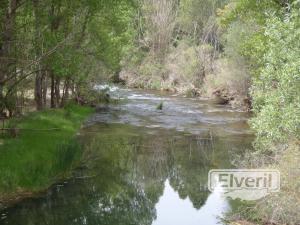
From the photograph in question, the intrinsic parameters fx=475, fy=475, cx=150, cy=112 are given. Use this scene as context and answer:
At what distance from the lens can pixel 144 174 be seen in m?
26.4

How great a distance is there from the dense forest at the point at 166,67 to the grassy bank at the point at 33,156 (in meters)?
0.21

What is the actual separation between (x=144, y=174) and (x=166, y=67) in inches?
2225

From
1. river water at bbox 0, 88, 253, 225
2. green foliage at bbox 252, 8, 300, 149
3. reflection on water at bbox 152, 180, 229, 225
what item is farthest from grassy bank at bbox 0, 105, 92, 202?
green foliage at bbox 252, 8, 300, 149

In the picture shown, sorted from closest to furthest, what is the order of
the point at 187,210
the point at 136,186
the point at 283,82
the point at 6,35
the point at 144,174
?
the point at 283,82 < the point at 6,35 < the point at 187,210 < the point at 136,186 < the point at 144,174

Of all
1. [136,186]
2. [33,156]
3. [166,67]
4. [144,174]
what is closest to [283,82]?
[136,186]

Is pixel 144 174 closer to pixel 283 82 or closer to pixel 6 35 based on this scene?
pixel 6 35

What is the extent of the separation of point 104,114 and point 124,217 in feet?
88.4

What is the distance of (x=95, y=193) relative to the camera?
874 inches

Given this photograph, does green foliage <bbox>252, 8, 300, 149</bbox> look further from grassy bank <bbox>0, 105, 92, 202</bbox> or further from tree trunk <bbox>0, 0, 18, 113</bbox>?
tree trunk <bbox>0, 0, 18, 113</bbox>

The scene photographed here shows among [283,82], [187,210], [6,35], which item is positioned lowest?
[187,210]

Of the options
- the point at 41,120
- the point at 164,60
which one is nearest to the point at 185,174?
the point at 41,120

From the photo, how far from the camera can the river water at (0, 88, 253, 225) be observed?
64.8 ft

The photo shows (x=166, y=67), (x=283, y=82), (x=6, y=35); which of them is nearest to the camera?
(x=283, y=82)

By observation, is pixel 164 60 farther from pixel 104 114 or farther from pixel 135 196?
pixel 135 196
